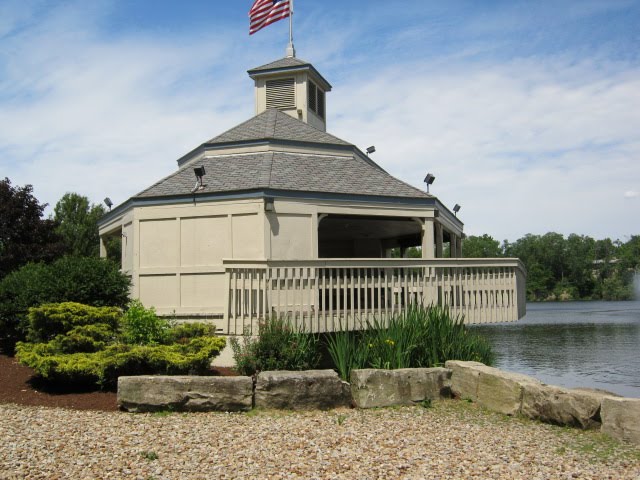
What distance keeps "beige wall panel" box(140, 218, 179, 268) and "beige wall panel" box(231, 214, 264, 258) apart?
1.35 m

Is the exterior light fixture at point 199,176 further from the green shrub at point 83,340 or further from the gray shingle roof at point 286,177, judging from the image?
the green shrub at point 83,340

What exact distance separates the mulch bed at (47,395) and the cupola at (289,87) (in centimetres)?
1147

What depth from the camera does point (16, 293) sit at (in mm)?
11828

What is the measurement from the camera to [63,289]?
10.8 m

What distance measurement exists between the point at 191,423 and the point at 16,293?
6.64m

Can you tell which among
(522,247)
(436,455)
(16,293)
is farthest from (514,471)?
(522,247)

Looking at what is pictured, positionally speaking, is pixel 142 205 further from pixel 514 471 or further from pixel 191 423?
pixel 514 471

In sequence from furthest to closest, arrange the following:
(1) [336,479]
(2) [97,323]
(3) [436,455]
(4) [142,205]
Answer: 1. (4) [142,205]
2. (2) [97,323]
3. (3) [436,455]
4. (1) [336,479]

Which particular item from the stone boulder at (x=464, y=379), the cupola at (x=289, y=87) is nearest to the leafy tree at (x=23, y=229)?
the cupola at (x=289, y=87)

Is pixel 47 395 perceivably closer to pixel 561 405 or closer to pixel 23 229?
pixel 561 405

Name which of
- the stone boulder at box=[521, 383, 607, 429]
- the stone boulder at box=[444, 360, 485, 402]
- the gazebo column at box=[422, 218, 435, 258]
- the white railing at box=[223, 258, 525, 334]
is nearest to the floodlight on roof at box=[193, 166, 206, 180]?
the white railing at box=[223, 258, 525, 334]

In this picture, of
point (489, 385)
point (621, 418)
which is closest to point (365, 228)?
point (489, 385)

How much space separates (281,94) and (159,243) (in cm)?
727

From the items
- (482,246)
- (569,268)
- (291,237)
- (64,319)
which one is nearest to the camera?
(64,319)
